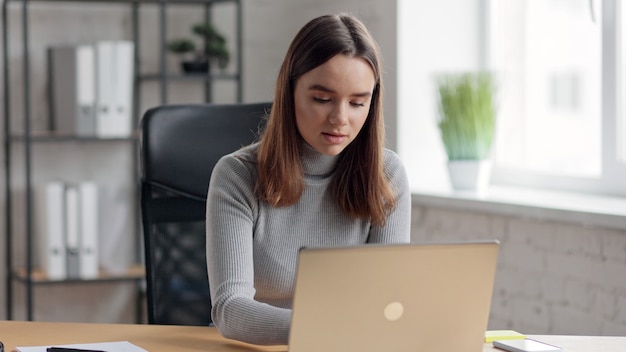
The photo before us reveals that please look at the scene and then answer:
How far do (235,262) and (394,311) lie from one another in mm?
464

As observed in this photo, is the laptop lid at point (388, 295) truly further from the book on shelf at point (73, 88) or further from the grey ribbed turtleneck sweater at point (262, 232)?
the book on shelf at point (73, 88)

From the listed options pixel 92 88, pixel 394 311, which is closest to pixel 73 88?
pixel 92 88

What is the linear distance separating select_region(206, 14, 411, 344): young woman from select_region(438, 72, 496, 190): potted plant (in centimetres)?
95

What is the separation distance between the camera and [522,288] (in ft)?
8.54

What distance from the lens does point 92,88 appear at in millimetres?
3393

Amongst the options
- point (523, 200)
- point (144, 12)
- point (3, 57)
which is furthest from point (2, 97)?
point (523, 200)

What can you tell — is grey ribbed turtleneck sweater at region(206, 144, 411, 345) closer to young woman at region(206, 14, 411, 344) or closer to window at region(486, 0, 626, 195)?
young woman at region(206, 14, 411, 344)

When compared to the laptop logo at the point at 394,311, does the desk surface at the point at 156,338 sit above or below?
below

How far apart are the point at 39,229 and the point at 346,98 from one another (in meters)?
2.01

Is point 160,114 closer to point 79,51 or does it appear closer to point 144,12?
point 79,51

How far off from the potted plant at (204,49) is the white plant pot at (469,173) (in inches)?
42.1

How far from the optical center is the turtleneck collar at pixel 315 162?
1858mm

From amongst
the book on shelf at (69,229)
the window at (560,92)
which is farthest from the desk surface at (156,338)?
the book on shelf at (69,229)

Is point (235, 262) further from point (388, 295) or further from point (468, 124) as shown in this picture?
point (468, 124)
